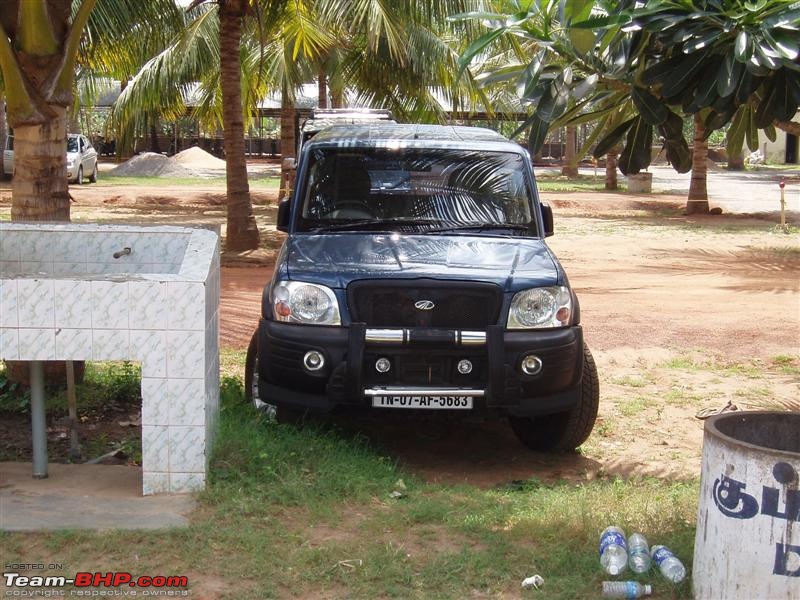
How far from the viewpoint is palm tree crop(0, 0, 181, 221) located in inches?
257

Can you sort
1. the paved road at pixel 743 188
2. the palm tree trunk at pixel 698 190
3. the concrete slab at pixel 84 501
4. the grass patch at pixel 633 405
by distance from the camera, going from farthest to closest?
the paved road at pixel 743 188, the palm tree trunk at pixel 698 190, the grass patch at pixel 633 405, the concrete slab at pixel 84 501

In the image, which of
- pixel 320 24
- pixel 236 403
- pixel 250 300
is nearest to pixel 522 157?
pixel 236 403

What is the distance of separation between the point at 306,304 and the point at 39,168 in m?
2.39

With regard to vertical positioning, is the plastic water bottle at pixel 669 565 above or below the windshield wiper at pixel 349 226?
below

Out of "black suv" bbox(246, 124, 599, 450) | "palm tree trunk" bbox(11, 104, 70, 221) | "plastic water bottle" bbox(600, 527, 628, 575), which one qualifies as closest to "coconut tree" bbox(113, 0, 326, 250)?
"palm tree trunk" bbox(11, 104, 70, 221)

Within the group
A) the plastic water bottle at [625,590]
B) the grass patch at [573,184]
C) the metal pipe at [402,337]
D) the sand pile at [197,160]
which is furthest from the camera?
the sand pile at [197,160]

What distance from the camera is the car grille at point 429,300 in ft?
18.7

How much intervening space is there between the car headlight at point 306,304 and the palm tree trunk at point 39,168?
2096 mm

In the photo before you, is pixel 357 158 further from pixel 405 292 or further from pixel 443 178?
pixel 405 292

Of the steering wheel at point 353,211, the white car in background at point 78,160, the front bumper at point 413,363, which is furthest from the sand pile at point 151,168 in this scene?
the front bumper at point 413,363

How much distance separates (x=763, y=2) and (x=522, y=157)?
3064mm

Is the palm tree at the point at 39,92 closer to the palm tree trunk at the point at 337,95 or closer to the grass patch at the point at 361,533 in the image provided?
the grass patch at the point at 361,533

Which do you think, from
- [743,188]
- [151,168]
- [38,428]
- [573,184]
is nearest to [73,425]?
[38,428]

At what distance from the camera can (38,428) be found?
198 inches
